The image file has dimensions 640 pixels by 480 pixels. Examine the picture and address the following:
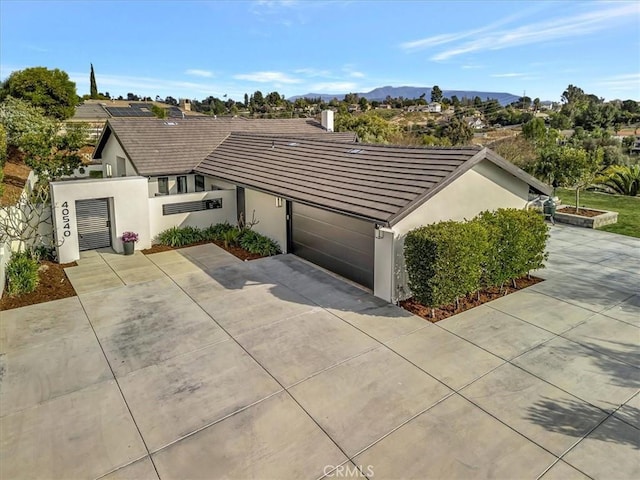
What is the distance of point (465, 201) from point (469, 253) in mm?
2364

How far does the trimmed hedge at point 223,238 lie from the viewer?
46.3 ft

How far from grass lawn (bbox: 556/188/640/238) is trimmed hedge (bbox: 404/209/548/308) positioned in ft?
27.7

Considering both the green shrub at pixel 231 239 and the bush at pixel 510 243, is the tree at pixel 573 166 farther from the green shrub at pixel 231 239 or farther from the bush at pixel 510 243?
the green shrub at pixel 231 239

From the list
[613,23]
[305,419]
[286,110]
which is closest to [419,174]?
[305,419]

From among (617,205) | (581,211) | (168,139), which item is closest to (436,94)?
(617,205)

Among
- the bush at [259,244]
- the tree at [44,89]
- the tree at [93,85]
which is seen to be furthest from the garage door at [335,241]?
the tree at [93,85]

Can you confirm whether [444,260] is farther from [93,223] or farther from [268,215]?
[93,223]

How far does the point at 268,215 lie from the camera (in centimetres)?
1484

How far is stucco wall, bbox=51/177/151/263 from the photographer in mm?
13086

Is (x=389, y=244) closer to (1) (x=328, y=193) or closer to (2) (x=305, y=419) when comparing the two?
(1) (x=328, y=193)

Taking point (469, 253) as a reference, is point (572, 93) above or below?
above

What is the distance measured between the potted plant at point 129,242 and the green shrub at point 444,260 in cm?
960

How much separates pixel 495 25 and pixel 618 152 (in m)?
20.2

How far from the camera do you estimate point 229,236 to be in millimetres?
14852
